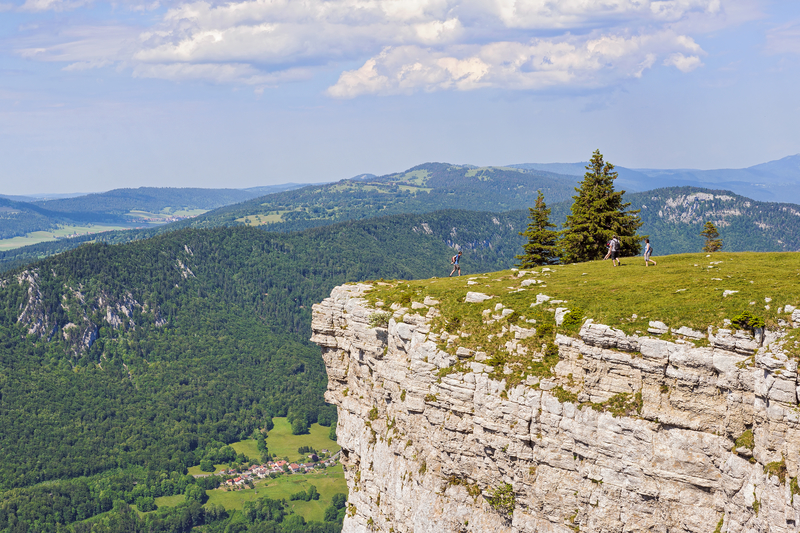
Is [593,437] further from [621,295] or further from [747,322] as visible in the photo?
[621,295]

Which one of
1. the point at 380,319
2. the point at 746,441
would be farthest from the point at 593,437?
the point at 380,319

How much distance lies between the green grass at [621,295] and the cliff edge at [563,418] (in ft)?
0.82

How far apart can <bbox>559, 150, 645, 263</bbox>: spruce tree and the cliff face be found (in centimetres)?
3923

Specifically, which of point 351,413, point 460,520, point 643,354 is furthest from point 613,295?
point 351,413

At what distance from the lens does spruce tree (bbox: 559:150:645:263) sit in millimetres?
79688

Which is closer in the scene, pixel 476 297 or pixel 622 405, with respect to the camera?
pixel 622 405

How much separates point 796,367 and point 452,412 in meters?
20.5

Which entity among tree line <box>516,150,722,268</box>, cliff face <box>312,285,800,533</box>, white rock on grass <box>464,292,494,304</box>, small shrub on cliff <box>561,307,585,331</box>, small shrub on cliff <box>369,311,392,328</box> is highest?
tree line <box>516,150,722,268</box>

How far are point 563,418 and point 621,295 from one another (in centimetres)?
1011

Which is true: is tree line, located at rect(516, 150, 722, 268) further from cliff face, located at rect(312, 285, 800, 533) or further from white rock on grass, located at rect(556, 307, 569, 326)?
cliff face, located at rect(312, 285, 800, 533)

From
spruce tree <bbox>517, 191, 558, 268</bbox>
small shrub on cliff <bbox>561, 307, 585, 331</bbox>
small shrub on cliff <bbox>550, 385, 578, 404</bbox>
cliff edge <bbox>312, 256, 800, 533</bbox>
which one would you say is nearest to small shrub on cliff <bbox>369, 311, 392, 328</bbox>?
cliff edge <bbox>312, 256, 800, 533</bbox>

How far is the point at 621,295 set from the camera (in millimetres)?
43000

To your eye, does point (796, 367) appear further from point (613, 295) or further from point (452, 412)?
point (452, 412)

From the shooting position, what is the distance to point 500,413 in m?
40.3
